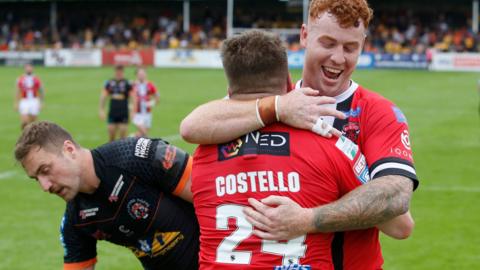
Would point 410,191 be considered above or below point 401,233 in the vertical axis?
above

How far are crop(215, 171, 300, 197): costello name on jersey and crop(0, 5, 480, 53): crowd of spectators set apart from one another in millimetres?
45390

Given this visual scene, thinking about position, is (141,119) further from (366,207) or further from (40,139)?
(366,207)

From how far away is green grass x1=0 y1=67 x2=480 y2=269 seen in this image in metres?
9.74

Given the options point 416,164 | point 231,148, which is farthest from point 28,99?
point 231,148

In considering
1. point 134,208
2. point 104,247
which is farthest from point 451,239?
point 134,208

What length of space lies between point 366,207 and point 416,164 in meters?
12.8

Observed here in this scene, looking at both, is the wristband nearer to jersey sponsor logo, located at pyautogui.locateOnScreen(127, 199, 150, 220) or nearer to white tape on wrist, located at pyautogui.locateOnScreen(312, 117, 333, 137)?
white tape on wrist, located at pyautogui.locateOnScreen(312, 117, 333, 137)

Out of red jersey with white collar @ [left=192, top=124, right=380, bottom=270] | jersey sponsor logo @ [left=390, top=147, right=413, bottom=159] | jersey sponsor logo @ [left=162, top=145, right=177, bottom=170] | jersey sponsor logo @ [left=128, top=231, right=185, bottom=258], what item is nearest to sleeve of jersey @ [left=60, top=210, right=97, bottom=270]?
jersey sponsor logo @ [left=128, top=231, right=185, bottom=258]

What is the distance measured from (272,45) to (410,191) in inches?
31.8

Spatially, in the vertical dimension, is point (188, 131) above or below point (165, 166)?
above

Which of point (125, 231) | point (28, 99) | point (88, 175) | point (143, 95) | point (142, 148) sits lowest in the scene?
point (28, 99)

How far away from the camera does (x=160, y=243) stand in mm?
4609

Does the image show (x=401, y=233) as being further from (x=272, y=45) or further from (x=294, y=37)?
(x=294, y=37)

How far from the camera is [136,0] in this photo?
62.4 m
